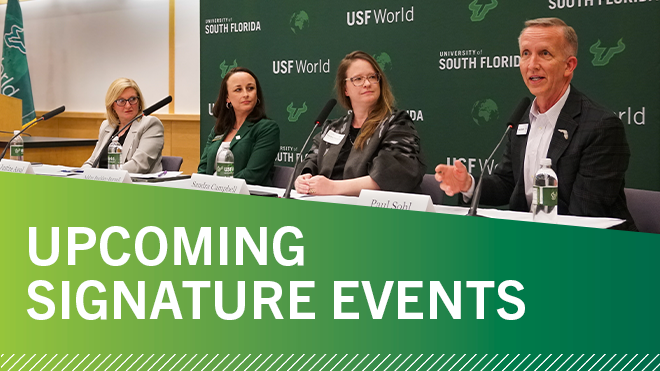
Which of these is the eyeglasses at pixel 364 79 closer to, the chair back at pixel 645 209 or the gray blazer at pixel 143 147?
the chair back at pixel 645 209

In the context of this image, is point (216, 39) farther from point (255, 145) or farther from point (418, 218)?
point (418, 218)

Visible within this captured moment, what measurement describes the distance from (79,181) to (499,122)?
267cm

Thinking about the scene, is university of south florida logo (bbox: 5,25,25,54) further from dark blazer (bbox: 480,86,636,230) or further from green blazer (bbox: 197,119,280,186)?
dark blazer (bbox: 480,86,636,230)

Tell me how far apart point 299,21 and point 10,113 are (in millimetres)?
3079

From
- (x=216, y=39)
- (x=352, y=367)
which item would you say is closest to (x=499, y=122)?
(x=216, y=39)

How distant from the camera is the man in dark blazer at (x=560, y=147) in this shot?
6.57ft

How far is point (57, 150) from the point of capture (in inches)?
183

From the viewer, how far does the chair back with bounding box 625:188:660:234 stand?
6.49ft

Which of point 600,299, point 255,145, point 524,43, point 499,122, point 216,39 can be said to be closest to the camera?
point 600,299

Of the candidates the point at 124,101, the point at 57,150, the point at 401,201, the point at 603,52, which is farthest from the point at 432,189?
the point at 57,150

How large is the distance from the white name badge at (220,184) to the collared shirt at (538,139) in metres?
1.01

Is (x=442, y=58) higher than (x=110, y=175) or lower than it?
higher

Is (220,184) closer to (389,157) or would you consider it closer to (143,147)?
(389,157)

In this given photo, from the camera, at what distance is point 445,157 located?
3.78 m
